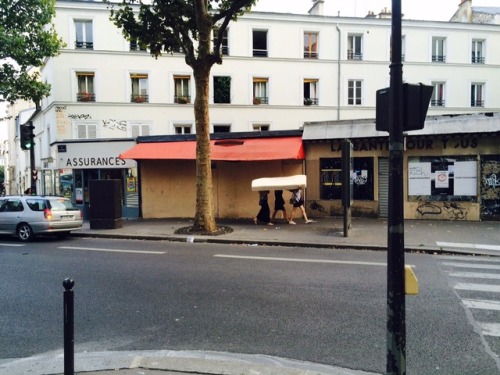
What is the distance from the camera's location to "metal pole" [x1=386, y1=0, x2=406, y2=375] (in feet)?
11.8

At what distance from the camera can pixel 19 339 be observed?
4887mm

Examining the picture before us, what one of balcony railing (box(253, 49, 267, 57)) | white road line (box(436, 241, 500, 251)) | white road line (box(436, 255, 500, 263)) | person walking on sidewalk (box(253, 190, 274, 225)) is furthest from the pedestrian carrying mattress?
balcony railing (box(253, 49, 267, 57))

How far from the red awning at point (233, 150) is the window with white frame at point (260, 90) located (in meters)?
10.8

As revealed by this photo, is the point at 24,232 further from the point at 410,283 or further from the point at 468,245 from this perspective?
the point at 468,245

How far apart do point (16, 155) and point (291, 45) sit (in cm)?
3924

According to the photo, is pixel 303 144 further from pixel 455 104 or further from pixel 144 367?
pixel 455 104

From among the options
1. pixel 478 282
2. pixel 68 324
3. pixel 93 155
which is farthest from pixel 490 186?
pixel 93 155

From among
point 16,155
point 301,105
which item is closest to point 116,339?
point 301,105

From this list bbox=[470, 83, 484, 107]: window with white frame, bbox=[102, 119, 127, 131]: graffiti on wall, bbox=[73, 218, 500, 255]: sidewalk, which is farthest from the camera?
bbox=[470, 83, 484, 107]: window with white frame

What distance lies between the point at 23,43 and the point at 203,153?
13272 millimetres

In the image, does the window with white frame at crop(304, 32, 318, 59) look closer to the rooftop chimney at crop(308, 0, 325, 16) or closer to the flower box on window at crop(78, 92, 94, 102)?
the rooftop chimney at crop(308, 0, 325, 16)

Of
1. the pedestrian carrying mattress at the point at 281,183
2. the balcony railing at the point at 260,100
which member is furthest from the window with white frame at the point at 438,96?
the pedestrian carrying mattress at the point at 281,183

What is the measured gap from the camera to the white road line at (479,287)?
6656mm

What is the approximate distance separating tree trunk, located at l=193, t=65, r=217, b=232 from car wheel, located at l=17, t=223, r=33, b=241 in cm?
532
